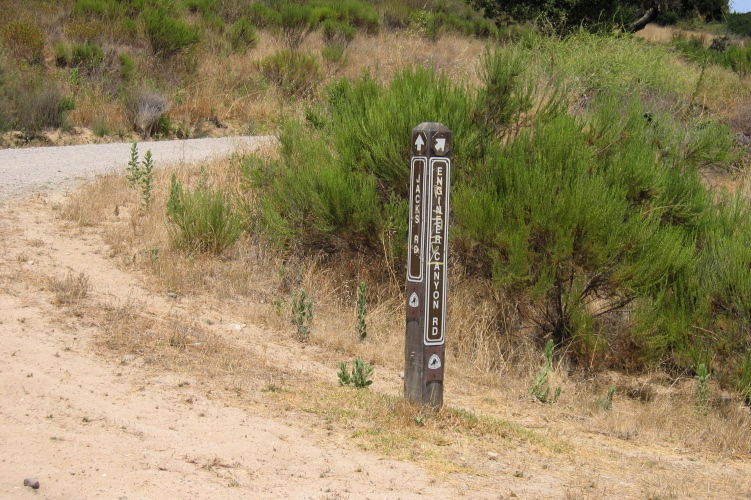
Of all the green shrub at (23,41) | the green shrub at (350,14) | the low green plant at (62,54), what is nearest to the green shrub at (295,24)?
the green shrub at (350,14)

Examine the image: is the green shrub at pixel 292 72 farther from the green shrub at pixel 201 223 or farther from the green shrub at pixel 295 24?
the green shrub at pixel 201 223

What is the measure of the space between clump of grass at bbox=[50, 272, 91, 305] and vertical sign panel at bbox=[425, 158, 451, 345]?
9.46ft

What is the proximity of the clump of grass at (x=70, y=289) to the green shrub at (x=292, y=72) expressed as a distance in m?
10.2

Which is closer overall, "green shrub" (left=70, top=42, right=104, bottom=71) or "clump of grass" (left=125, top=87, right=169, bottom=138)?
"clump of grass" (left=125, top=87, right=169, bottom=138)

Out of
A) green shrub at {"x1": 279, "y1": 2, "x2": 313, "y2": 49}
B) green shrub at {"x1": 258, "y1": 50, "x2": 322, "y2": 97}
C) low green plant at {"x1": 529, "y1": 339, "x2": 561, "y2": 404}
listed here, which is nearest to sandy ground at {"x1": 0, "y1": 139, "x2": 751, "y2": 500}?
low green plant at {"x1": 529, "y1": 339, "x2": 561, "y2": 404}

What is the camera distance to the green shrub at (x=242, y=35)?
18328 mm

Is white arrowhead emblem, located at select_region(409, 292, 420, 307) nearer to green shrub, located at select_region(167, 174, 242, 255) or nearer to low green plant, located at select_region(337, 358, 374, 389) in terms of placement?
low green plant, located at select_region(337, 358, 374, 389)

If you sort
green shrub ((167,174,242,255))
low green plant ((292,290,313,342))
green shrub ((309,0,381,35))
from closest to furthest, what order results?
low green plant ((292,290,313,342)) → green shrub ((167,174,242,255)) → green shrub ((309,0,381,35))

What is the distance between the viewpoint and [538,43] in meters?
14.6

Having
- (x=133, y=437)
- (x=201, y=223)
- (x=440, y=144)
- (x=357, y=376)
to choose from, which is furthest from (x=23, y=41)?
(x=133, y=437)

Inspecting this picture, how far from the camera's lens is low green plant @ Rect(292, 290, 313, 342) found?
269 inches

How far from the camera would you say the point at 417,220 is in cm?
484

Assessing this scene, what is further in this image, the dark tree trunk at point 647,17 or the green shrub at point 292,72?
the dark tree trunk at point 647,17

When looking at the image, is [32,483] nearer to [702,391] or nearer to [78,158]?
[702,391]
